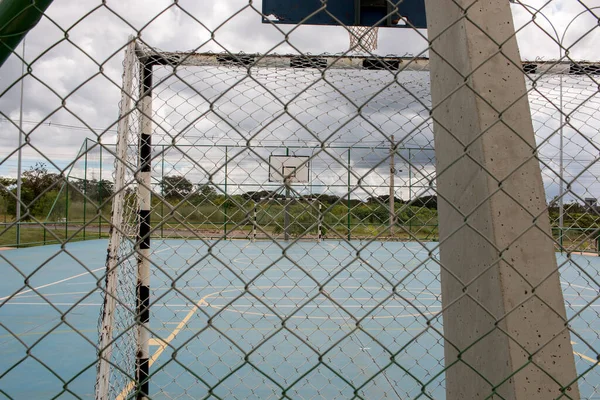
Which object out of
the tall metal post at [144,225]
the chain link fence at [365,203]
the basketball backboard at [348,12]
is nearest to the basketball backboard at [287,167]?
the chain link fence at [365,203]

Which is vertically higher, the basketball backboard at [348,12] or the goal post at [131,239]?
the basketball backboard at [348,12]

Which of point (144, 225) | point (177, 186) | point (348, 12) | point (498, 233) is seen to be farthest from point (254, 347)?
point (348, 12)

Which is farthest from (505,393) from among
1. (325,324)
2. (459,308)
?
(325,324)

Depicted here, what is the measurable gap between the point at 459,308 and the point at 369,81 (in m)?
2.21

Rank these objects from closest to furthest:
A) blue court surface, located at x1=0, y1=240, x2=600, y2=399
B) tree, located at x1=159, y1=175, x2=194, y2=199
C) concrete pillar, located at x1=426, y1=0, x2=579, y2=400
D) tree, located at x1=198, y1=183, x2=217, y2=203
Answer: concrete pillar, located at x1=426, y1=0, x2=579, y2=400, tree, located at x1=198, y1=183, x2=217, y2=203, tree, located at x1=159, y1=175, x2=194, y2=199, blue court surface, located at x1=0, y1=240, x2=600, y2=399

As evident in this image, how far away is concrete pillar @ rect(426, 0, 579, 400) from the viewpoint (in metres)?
1.31

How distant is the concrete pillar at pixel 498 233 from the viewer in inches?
51.5

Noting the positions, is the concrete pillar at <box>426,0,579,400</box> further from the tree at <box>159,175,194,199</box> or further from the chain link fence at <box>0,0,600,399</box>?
the tree at <box>159,175,194,199</box>

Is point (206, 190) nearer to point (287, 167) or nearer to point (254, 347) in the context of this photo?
point (287, 167)

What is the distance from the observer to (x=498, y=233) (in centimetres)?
133

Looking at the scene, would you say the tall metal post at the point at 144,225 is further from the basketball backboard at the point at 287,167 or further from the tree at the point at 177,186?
the basketball backboard at the point at 287,167

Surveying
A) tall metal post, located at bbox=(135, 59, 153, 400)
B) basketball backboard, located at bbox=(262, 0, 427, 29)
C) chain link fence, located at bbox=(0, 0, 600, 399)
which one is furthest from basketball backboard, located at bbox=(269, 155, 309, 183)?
basketball backboard, located at bbox=(262, 0, 427, 29)

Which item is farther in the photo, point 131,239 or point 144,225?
point 144,225

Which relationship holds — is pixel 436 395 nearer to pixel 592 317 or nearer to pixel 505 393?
pixel 505 393
